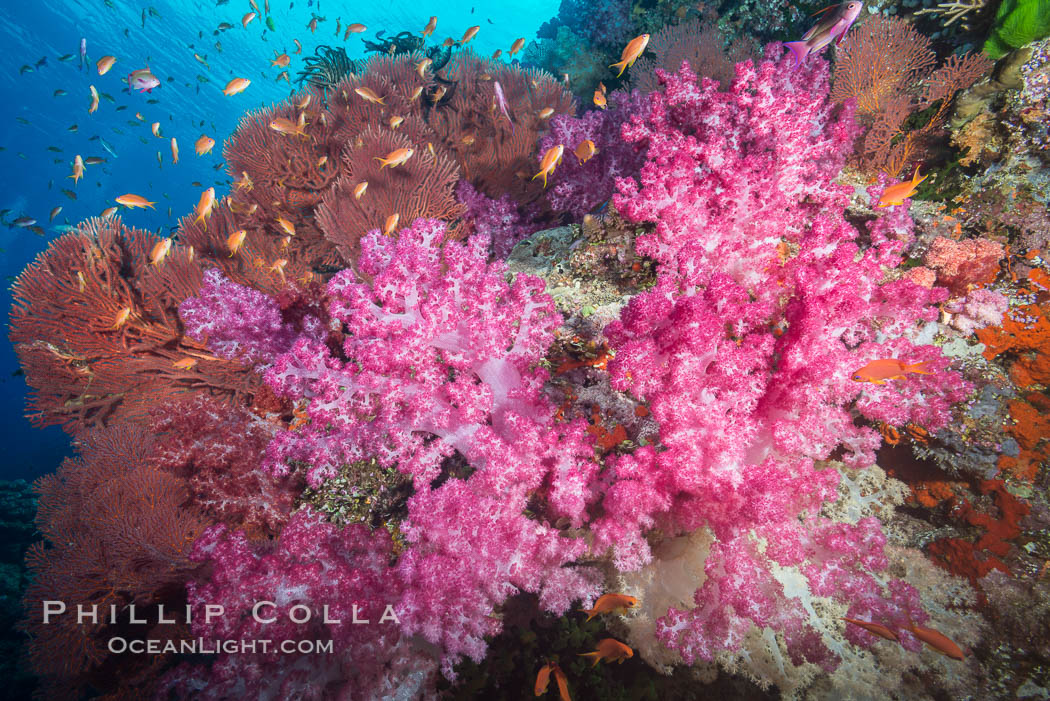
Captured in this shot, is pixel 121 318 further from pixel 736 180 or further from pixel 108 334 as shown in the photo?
pixel 736 180

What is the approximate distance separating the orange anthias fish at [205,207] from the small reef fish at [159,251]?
0.88 metres

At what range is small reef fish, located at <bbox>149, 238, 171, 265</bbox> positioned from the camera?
427 centimetres

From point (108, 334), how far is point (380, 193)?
3075 millimetres

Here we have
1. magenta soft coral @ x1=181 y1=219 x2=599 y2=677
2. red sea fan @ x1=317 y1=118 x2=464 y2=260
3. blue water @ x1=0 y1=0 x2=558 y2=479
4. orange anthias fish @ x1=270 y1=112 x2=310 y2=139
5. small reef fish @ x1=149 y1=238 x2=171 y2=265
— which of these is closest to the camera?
magenta soft coral @ x1=181 y1=219 x2=599 y2=677

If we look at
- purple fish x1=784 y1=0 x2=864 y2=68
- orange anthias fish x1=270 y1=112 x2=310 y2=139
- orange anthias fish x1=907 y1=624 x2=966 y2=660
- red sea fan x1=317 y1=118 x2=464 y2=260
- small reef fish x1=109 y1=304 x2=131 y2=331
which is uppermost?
orange anthias fish x1=270 y1=112 x2=310 y2=139

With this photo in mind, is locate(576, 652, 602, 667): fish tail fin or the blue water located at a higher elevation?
the blue water

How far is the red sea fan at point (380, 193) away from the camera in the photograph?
4.66 m

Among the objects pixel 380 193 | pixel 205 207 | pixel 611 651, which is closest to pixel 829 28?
pixel 380 193

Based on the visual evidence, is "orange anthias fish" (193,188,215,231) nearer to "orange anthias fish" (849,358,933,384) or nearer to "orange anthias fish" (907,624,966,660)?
"orange anthias fish" (849,358,933,384)

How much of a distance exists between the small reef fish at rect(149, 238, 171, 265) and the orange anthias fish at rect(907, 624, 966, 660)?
6.50 m

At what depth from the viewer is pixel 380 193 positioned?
189 inches

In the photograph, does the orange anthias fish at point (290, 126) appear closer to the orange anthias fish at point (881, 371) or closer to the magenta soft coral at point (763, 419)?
the magenta soft coral at point (763, 419)

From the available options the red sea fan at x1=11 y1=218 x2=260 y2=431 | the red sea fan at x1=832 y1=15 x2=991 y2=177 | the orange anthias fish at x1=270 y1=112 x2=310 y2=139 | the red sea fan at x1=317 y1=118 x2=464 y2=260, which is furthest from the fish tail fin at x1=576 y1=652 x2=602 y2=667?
the orange anthias fish at x1=270 y1=112 x2=310 y2=139

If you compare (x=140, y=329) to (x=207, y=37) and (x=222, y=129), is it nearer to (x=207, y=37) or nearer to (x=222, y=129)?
(x=207, y=37)
